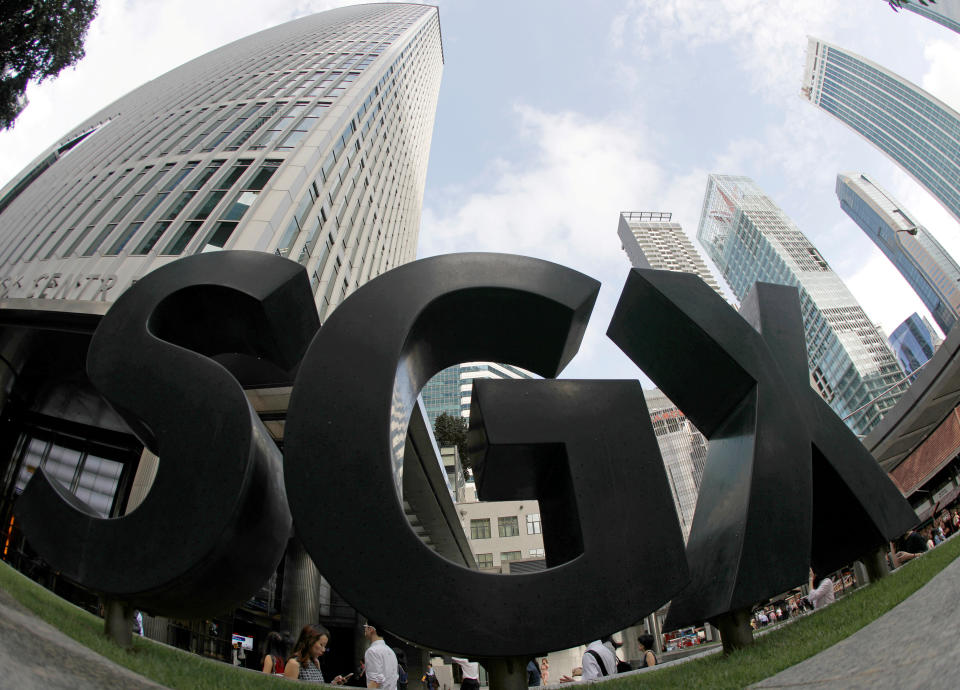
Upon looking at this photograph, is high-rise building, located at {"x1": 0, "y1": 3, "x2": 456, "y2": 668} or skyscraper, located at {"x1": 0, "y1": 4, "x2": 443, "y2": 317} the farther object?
skyscraper, located at {"x1": 0, "y1": 4, "x2": 443, "y2": 317}

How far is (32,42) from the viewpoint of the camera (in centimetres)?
1060

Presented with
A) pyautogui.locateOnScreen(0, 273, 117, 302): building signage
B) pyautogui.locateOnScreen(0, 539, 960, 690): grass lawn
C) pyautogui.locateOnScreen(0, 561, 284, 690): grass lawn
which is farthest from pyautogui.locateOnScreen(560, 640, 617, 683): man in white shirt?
pyautogui.locateOnScreen(0, 273, 117, 302): building signage

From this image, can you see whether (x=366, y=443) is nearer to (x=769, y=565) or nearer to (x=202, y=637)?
(x=769, y=565)

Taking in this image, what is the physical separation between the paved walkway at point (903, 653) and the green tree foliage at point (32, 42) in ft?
48.6

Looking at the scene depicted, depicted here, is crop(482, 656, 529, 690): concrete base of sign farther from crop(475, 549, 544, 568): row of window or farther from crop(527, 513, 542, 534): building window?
crop(527, 513, 542, 534): building window

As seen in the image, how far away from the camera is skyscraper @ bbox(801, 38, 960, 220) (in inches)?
4209

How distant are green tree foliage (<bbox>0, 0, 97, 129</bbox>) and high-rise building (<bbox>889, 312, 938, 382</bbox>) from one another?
15357cm

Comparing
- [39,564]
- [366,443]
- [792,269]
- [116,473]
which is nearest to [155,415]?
[366,443]

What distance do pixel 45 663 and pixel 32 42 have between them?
41.9 feet

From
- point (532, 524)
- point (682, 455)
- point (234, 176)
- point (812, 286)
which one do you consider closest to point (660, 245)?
point (812, 286)

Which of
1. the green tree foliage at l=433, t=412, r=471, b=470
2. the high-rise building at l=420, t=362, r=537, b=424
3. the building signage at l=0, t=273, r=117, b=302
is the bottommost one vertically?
the building signage at l=0, t=273, r=117, b=302

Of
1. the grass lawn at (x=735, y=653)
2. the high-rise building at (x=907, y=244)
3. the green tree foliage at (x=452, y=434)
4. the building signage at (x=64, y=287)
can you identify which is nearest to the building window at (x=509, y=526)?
the green tree foliage at (x=452, y=434)

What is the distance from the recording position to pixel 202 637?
55.7 ft

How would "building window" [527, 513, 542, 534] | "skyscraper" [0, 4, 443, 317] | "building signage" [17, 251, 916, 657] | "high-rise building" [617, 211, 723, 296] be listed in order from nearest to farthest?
"building signage" [17, 251, 916, 657], "skyscraper" [0, 4, 443, 317], "building window" [527, 513, 542, 534], "high-rise building" [617, 211, 723, 296]
